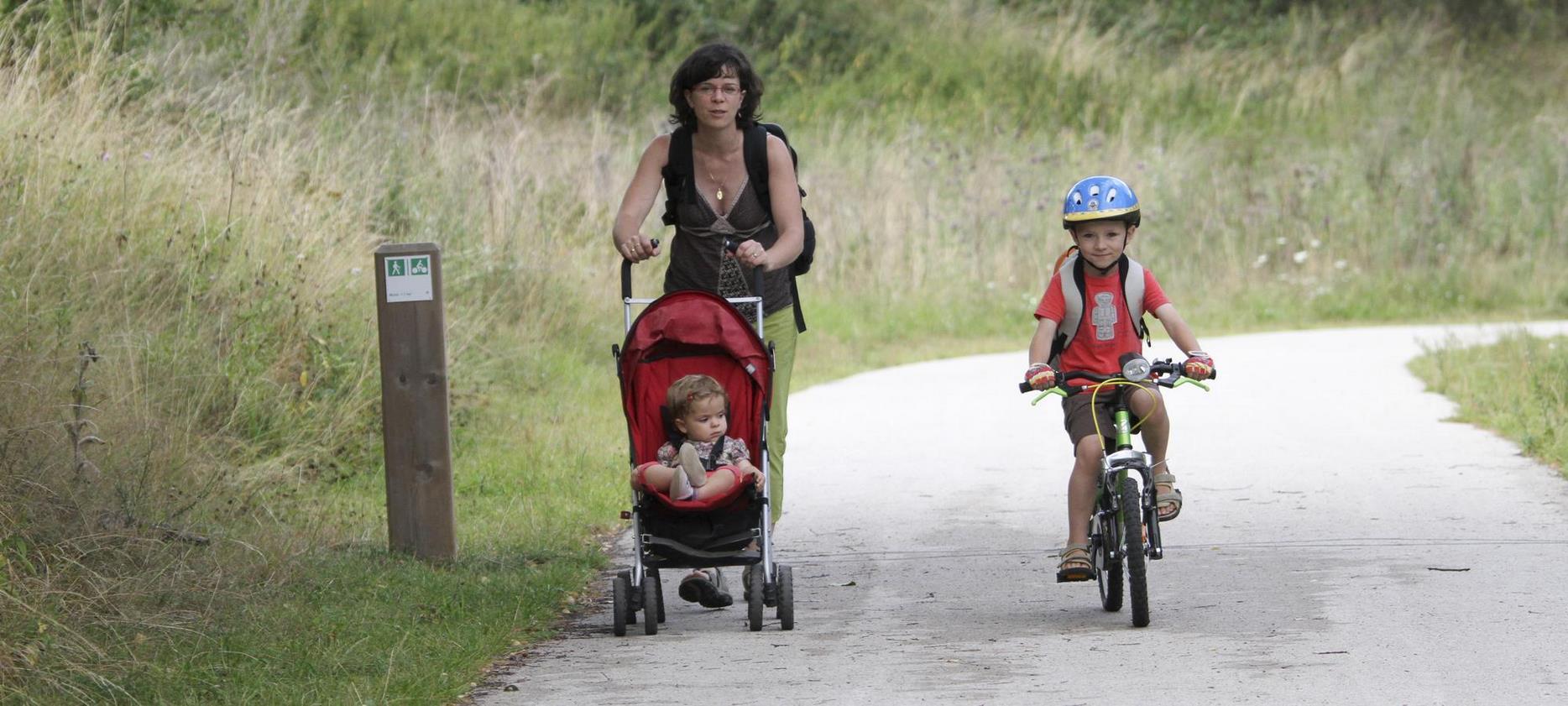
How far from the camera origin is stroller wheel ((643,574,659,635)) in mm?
6688

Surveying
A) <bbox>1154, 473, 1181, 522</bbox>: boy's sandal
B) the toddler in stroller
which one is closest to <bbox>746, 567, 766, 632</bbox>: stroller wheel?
the toddler in stroller

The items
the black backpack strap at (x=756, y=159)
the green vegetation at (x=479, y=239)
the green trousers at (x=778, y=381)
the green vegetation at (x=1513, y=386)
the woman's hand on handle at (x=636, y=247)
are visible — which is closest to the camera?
the green vegetation at (x=479, y=239)

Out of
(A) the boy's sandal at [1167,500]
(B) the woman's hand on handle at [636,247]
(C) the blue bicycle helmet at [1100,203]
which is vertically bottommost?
(A) the boy's sandal at [1167,500]

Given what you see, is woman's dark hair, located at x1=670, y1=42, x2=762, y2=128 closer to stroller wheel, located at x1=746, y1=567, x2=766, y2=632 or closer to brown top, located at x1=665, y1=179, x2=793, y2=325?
brown top, located at x1=665, y1=179, x2=793, y2=325

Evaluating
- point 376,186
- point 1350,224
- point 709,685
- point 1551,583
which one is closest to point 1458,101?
point 1350,224

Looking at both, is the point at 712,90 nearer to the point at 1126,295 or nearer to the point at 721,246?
the point at 721,246

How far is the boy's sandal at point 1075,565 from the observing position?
22.3 feet

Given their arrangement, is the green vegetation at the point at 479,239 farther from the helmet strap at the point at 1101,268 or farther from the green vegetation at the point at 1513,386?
the green vegetation at the point at 1513,386

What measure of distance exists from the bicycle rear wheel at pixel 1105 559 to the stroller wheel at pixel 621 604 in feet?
4.99

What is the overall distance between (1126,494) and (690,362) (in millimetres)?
1510

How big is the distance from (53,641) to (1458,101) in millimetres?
23677

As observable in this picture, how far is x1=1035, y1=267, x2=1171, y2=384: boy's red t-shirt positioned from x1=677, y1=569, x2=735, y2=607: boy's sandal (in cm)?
141

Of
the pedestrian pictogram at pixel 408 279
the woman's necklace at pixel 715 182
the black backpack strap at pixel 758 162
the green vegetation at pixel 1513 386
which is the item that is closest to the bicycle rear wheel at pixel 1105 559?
the black backpack strap at pixel 758 162

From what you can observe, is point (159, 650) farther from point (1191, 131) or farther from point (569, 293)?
point (1191, 131)
